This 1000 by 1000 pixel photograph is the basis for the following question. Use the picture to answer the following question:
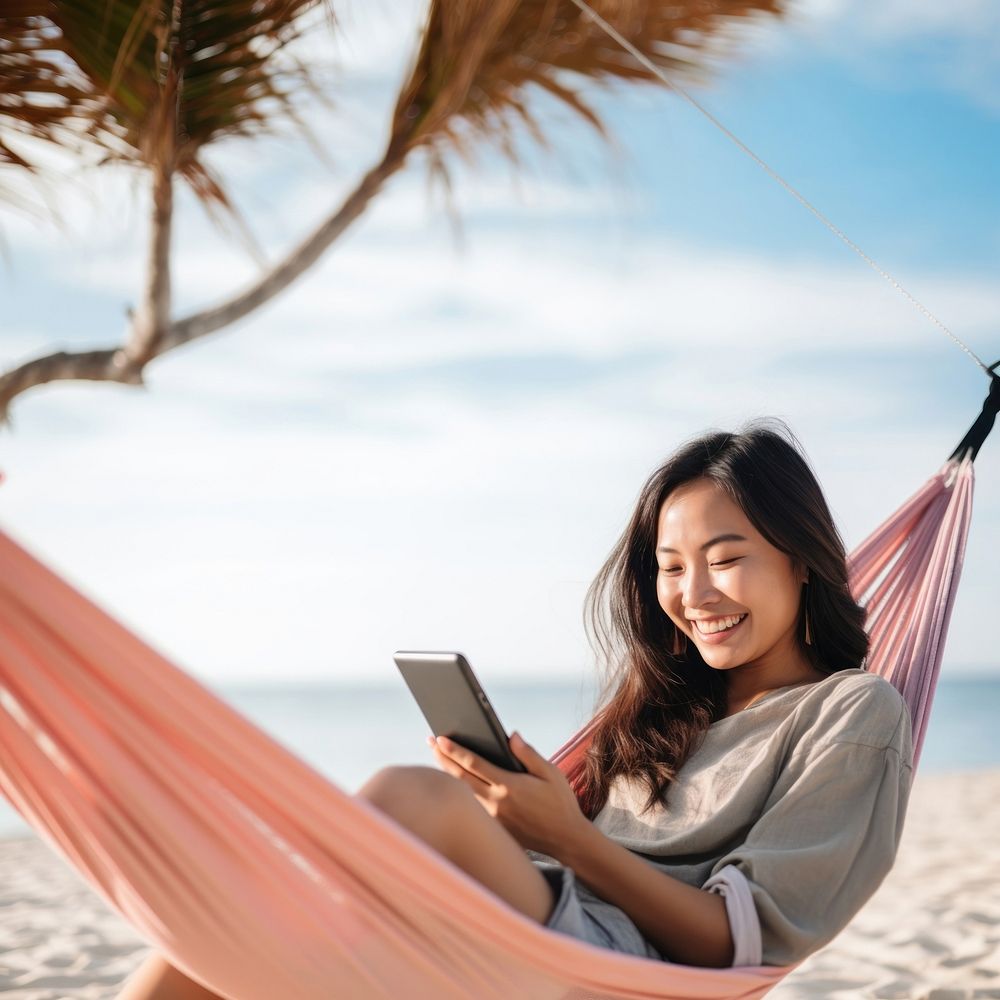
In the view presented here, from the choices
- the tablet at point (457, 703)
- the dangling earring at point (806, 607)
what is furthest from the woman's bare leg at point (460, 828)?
the dangling earring at point (806, 607)

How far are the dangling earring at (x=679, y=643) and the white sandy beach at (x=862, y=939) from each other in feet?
3.63

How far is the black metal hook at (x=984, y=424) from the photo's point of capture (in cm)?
219

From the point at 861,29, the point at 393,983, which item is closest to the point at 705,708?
the point at 393,983

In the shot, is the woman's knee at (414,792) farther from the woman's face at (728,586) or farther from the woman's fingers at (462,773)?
the woman's face at (728,586)

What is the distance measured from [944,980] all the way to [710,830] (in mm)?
1417

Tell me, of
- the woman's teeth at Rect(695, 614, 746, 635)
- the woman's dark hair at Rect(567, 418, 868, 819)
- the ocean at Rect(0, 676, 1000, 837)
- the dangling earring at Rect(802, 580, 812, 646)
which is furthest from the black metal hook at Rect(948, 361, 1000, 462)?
the ocean at Rect(0, 676, 1000, 837)

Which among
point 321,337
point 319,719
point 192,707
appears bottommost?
A: point 319,719

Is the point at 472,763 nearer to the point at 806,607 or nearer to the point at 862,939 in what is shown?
the point at 806,607

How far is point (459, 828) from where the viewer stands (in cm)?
131

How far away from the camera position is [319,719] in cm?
1970

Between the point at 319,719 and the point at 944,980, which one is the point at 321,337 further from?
the point at 944,980

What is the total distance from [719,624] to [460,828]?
57 cm

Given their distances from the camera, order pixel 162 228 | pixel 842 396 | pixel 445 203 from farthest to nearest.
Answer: pixel 842 396
pixel 445 203
pixel 162 228

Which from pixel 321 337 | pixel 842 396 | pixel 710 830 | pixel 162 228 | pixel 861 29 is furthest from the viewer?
pixel 321 337
